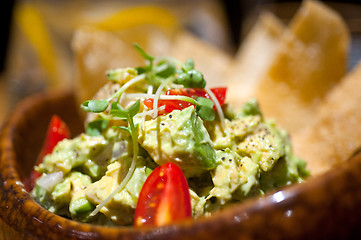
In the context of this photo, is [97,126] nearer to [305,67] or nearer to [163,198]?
[163,198]

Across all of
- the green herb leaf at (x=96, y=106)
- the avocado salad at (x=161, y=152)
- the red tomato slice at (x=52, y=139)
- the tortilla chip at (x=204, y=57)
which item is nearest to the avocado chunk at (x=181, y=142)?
the avocado salad at (x=161, y=152)

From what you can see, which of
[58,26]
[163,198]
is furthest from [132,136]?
[58,26]

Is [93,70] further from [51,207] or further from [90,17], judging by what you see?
[90,17]

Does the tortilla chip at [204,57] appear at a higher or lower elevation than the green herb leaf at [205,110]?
lower

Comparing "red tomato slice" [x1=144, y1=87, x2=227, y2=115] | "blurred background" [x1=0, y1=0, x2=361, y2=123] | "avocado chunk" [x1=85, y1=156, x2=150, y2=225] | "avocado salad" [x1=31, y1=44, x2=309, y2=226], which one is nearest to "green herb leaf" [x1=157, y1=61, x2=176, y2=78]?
"avocado salad" [x1=31, y1=44, x2=309, y2=226]

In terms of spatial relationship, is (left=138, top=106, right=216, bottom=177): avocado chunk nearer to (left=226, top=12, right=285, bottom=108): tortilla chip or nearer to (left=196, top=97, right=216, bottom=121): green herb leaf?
(left=196, top=97, right=216, bottom=121): green herb leaf

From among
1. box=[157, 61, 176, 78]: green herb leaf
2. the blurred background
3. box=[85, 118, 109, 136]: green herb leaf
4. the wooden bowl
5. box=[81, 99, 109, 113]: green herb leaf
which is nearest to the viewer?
the wooden bowl

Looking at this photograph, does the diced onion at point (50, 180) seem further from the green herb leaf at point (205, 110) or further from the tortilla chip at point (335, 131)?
the tortilla chip at point (335, 131)
